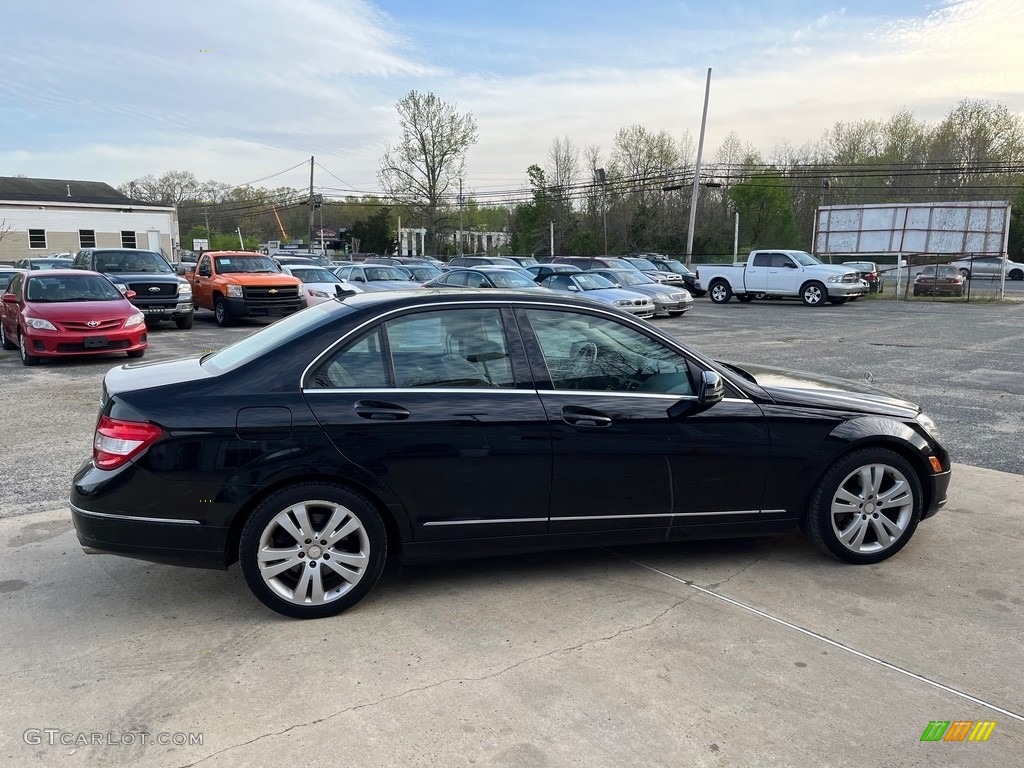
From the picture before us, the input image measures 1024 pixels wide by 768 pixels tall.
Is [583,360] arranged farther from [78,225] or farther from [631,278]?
[78,225]

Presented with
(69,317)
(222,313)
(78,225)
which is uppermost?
(78,225)

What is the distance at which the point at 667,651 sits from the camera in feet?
11.4

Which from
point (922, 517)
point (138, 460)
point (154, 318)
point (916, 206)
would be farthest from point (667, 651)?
point (916, 206)

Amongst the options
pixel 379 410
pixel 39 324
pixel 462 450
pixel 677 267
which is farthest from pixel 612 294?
pixel 677 267

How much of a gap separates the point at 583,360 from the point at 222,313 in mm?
17005

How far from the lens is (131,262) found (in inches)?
721

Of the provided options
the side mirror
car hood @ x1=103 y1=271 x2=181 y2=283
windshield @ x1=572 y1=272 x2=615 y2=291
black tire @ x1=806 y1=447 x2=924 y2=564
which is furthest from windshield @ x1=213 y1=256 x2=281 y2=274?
black tire @ x1=806 y1=447 x2=924 y2=564

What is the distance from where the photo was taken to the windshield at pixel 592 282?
2200 cm

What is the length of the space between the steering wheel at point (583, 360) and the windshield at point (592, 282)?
58.4 ft

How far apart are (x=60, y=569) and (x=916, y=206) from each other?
36.0 meters

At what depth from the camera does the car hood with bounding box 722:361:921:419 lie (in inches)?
172

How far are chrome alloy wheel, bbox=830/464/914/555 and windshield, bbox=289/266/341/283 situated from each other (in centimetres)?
1929

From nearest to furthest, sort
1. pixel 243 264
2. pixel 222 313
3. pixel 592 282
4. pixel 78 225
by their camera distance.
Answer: pixel 222 313, pixel 243 264, pixel 592 282, pixel 78 225

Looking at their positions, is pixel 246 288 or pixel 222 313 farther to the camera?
pixel 222 313
